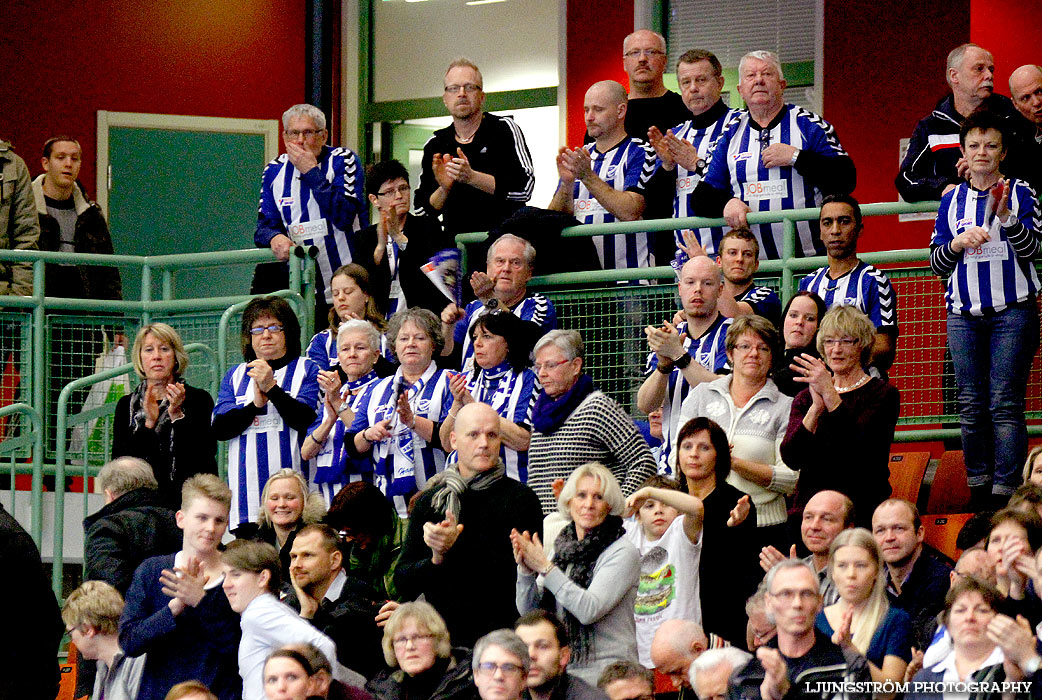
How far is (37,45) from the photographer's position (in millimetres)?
13500

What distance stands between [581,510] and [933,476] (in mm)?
2498

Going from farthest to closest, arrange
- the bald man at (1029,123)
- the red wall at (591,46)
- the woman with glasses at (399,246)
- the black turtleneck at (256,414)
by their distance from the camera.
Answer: the red wall at (591,46), the woman with glasses at (399,246), the black turtleneck at (256,414), the bald man at (1029,123)

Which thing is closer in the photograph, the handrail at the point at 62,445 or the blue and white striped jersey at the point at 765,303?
the blue and white striped jersey at the point at 765,303

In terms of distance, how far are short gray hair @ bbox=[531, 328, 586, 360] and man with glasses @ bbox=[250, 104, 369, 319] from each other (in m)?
2.13

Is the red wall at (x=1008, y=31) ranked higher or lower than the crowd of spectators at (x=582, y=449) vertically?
higher

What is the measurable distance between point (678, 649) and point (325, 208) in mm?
3992

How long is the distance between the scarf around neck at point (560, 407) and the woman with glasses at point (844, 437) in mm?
1027

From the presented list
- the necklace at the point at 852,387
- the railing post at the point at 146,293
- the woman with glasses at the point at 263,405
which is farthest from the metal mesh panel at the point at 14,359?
the necklace at the point at 852,387

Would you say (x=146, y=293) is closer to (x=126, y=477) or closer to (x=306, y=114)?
(x=306, y=114)

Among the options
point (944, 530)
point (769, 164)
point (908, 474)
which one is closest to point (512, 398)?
point (769, 164)

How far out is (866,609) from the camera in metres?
6.09

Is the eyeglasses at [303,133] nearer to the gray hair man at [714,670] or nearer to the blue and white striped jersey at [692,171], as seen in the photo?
the blue and white striped jersey at [692,171]

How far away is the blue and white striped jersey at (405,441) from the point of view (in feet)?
27.3

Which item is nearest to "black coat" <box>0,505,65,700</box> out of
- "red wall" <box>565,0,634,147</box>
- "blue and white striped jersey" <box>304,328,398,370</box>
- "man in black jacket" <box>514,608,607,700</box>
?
"man in black jacket" <box>514,608,607,700</box>
